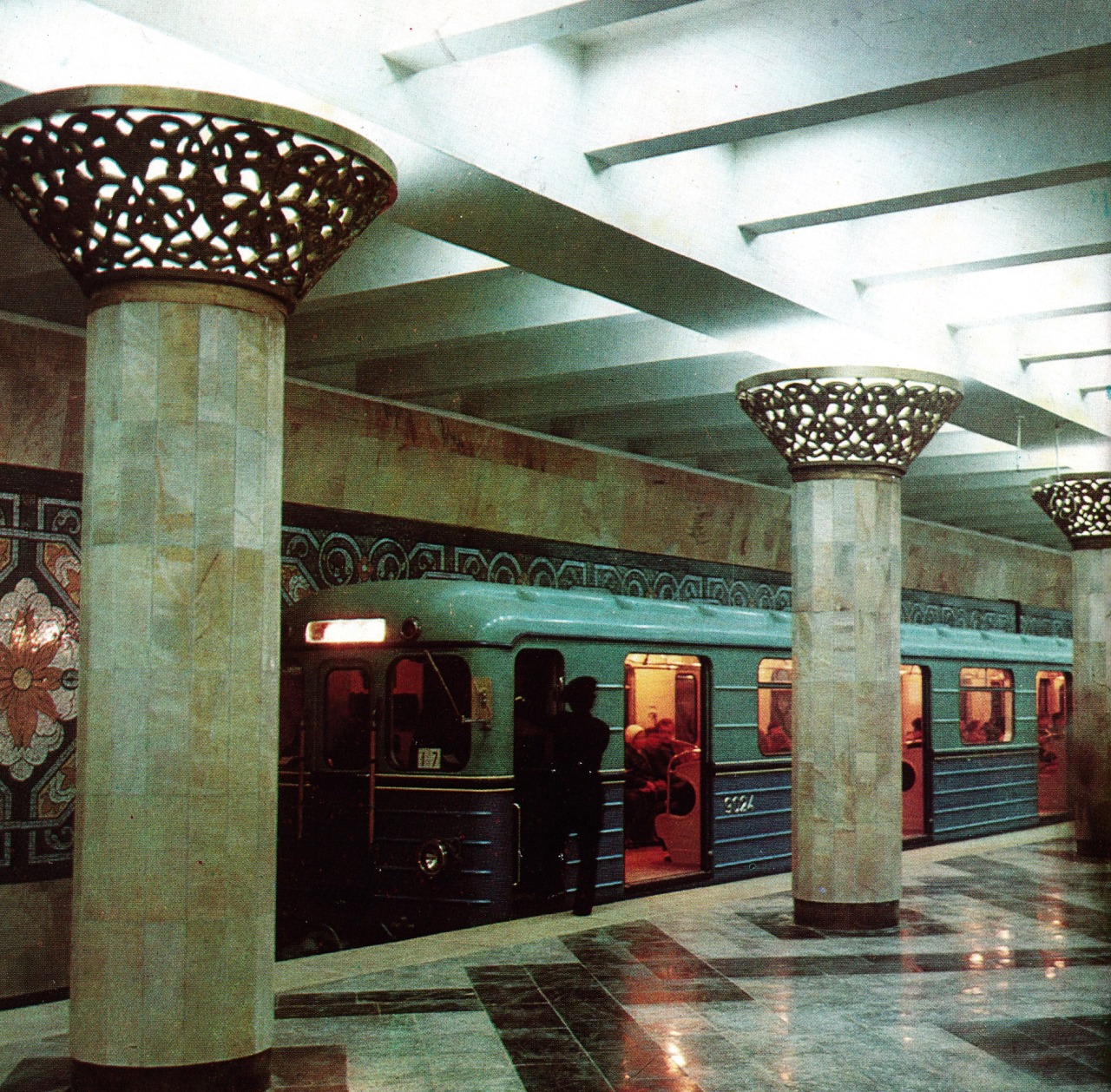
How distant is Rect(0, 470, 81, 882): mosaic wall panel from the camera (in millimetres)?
9375

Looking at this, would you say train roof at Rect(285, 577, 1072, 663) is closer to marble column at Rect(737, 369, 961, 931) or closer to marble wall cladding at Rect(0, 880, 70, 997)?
marble column at Rect(737, 369, 961, 931)

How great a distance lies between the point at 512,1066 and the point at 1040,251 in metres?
5.05

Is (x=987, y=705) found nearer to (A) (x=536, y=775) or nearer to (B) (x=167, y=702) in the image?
(A) (x=536, y=775)

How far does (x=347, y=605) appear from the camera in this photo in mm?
10969

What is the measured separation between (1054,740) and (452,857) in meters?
12.8

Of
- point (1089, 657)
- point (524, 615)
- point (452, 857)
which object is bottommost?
point (452, 857)

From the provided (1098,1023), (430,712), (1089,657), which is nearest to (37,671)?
(430,712)

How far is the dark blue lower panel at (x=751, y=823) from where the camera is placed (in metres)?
12.6

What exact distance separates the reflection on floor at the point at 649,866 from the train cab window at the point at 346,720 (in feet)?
8.57

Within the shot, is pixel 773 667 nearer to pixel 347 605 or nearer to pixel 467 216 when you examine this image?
pixel 347 605

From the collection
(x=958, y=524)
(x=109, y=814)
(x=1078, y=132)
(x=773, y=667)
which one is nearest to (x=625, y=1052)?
(x=109, y=814)

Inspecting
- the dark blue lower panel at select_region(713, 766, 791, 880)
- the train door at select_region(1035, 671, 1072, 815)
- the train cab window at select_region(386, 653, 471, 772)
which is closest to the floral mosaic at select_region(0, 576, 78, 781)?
the train cab window at select_region(386, 653, 471, 772)

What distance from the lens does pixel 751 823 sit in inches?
510

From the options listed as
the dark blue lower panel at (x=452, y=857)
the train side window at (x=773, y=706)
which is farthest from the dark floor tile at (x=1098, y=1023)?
the train side window at (x=773, y=706)
